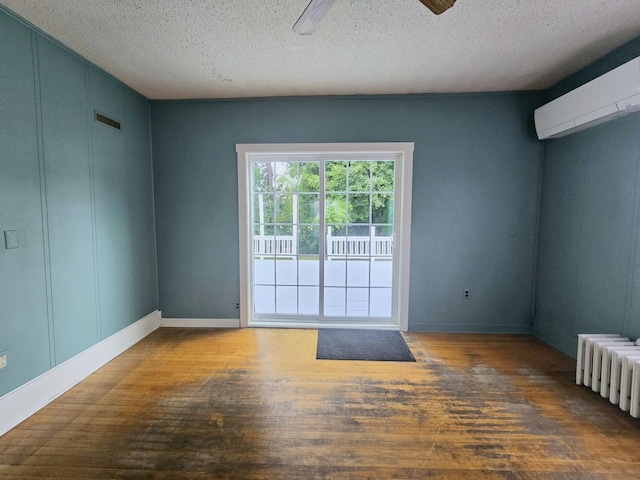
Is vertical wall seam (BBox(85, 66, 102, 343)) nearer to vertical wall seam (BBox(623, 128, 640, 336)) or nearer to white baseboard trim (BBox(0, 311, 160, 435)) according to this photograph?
white baseboard trim (BBox(0, 311, 160, 435))

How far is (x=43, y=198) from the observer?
207cm

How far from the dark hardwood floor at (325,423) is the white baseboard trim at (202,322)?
0.70 m

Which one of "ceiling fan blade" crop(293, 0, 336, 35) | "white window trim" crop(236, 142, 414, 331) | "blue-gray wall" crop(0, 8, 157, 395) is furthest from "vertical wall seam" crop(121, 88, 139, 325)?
"ceiling fan blade" crop(293, 0, 336, 35)

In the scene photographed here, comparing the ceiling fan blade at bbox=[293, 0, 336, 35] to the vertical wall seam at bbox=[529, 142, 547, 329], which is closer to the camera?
the ceiling fan blade at bbox=[293, 0, 336, 35]

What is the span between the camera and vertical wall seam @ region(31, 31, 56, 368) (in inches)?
79.2

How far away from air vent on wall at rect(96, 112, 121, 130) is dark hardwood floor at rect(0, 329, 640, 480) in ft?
7.32

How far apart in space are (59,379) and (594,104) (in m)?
4.69

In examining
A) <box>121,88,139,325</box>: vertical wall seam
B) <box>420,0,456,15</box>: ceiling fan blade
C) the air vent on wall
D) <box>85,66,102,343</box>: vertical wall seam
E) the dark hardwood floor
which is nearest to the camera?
<box>420,0,456,15</box>: ceiling fan blade

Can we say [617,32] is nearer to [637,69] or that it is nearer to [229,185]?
[637,69]

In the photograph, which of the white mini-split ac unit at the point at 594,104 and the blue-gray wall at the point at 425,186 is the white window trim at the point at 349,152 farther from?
the white mini-split ac unit at the point at 594,104

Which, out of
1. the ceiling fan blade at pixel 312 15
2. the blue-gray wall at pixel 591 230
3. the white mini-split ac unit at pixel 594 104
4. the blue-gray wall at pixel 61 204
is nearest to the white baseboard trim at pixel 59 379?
the blue-gray wall at pixel 61 204

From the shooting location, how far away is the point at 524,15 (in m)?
1.88

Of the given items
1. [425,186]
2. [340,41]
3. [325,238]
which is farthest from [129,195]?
[425,186]

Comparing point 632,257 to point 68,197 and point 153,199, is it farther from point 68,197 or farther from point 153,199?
point 153,199
